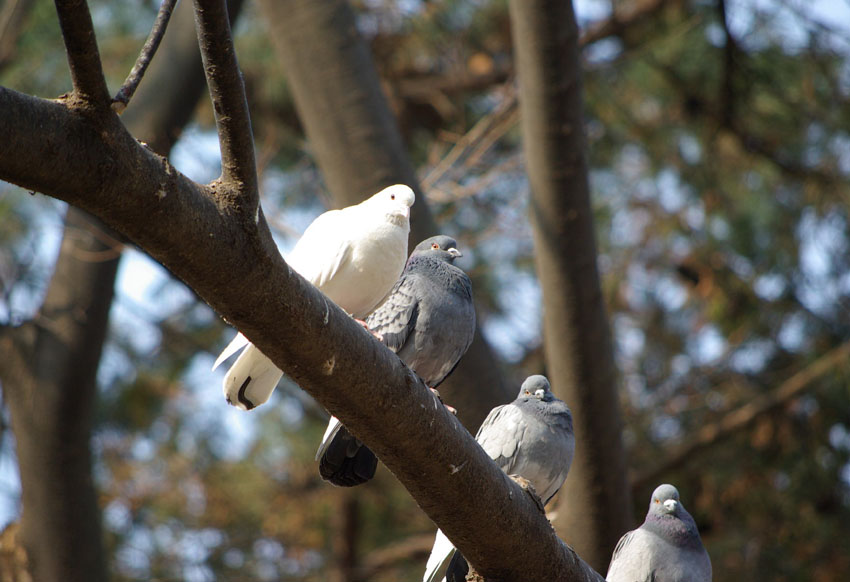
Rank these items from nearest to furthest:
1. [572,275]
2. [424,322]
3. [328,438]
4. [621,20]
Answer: [328,438] → [424,322] → [572,275] → [621,20]

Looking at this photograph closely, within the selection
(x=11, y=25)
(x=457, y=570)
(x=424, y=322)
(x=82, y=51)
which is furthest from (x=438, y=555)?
(x=11, y=25)

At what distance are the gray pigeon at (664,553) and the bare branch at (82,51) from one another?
2.47 metres

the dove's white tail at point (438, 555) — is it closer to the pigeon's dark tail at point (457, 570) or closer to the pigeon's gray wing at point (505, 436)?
the pigeon's dark tail at point (457, 570)

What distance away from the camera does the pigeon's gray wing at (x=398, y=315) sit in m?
3.23

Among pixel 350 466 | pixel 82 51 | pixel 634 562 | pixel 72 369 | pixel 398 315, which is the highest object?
pixel 72 369

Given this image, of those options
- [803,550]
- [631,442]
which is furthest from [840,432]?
[631,442]

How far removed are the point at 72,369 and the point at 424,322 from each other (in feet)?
7.80

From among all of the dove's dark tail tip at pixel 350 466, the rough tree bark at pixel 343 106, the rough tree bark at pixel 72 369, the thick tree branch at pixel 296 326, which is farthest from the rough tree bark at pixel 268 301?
the rough tree bark at pixel 72 369

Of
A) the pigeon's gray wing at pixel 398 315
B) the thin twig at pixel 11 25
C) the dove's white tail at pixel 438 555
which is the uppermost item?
the thin twig at pixel 11 25

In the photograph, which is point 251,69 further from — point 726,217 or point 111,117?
point 111,117

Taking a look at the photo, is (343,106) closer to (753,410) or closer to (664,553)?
(664,553)

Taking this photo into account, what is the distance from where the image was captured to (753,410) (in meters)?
6.89

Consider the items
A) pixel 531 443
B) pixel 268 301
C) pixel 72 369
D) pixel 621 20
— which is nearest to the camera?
pixel 268 301

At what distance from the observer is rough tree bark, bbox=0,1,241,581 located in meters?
4.68
